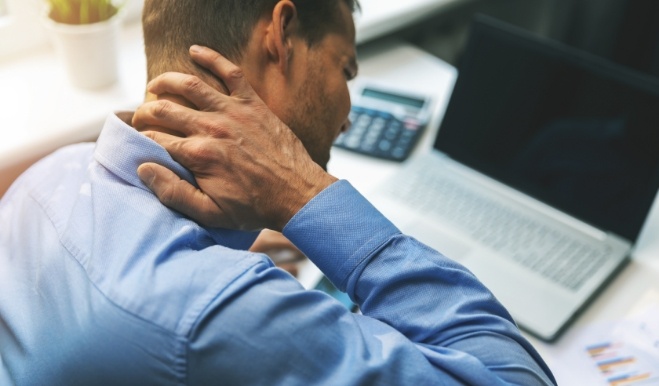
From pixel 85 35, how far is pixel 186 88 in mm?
550

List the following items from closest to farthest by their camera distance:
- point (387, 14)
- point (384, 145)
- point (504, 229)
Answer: point (504, 229) < point (384, 145) < point (387, 14)

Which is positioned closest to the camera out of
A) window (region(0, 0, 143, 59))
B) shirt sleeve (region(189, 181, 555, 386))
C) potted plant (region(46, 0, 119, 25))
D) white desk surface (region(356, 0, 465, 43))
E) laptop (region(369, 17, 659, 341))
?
shirt sleeve (region(189, 181, 555, 386))

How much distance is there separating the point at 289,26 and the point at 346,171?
0.54 m

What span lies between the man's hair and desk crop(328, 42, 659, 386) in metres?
0.41

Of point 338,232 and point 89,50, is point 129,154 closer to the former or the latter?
point 338,232

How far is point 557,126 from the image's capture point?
126 cm

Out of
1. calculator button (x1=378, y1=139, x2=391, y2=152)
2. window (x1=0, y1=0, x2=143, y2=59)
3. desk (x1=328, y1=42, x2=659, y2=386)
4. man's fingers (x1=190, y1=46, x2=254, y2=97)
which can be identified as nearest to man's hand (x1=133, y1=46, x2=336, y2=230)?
man's fingers (x1=190, y1=46, x2=254, y2=97)

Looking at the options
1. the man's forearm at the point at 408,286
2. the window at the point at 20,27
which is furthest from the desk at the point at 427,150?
the window at the point at 20,27

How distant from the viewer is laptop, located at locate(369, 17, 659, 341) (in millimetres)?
1147

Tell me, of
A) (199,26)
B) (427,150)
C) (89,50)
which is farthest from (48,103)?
(427,150)

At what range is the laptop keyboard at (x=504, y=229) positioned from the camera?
3.82 ft

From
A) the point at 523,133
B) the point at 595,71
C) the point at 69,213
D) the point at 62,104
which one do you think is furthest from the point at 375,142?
the point at 69,213

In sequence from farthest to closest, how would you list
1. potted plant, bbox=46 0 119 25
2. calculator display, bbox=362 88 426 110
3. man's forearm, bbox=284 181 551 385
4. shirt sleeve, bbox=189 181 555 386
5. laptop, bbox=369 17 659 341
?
calculator display, bbox=362 88 426 110 → potted plant, bbox=46 0 119 25 → laptop, bbox=369 17 659 341 → man's forearm, bbox=284 181 551 385 → shirt sleeve, bbox=189 181 555 386

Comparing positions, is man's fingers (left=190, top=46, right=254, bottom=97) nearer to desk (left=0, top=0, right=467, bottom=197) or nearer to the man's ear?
the man's ear
